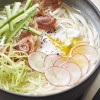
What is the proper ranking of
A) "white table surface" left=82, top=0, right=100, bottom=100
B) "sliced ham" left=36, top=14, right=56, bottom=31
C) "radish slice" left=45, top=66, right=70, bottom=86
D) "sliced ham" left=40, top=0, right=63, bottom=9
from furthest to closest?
"sliced ham" left=40, top=0, right=63, bottom=9, "sliced ham" left=36, top=14, right=56, bottom=31, "white table surface" left=82, top=0, right=100, bottom=100, "radish slice" left=45, top=66, right=70, bottom=86

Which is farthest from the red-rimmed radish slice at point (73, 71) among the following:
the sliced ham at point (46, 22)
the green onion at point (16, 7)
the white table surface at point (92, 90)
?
the green onion at point (16, 7)

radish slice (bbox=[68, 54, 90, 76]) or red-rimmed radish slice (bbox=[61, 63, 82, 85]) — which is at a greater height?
radish slice (bbox=[68, 54, 90, 76])

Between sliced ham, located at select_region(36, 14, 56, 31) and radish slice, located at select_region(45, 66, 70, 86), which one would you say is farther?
sliced ham, located at select_region(36, 14, 56, 31)

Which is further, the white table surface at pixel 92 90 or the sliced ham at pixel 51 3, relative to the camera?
the sliced ham at pixel 51 3

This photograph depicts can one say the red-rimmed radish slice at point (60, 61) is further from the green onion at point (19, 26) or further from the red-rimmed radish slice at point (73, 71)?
the green onion at point (19, 26)

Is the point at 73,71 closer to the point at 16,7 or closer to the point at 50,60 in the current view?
the point at 50,60

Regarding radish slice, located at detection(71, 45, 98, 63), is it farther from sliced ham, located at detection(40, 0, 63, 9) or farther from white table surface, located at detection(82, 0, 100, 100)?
sliced ham, located at detection(40, 0, 63, 9)

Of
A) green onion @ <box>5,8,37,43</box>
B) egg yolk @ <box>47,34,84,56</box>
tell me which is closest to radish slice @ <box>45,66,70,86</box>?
egg yolk @ <box>47,34,84,56</box>
